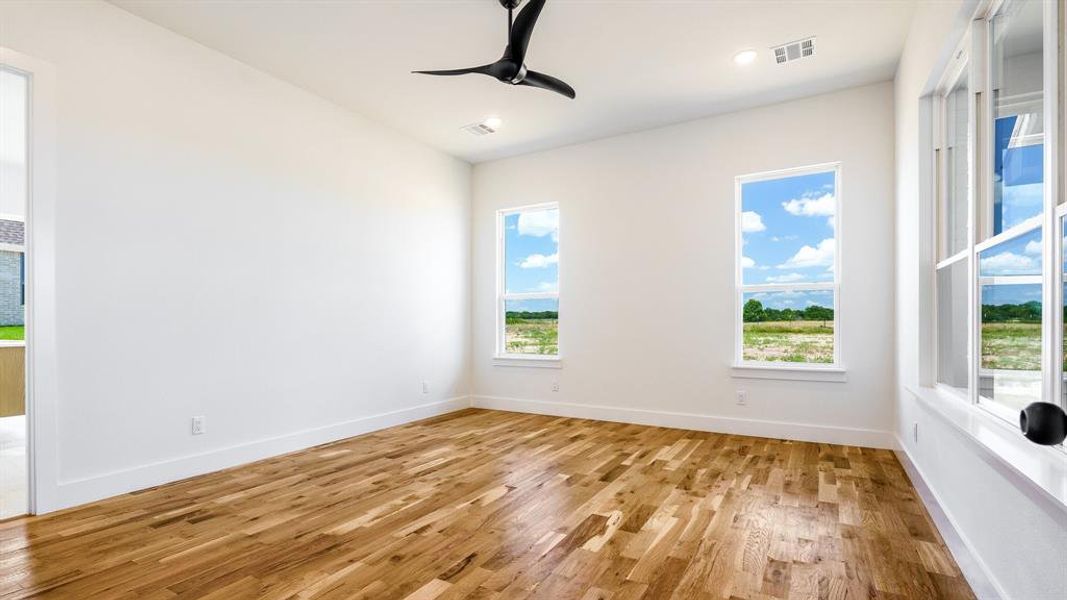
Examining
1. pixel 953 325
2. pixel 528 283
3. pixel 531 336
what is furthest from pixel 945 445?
pixel 528 283

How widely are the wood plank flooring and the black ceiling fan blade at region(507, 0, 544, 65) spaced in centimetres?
259

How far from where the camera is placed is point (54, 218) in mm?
2951

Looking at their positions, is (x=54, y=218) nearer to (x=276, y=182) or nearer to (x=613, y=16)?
(x=276, y=182)

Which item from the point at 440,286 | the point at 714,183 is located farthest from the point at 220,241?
the point at 714,183

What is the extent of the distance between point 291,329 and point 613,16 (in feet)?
10.9

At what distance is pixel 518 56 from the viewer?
3078 mm

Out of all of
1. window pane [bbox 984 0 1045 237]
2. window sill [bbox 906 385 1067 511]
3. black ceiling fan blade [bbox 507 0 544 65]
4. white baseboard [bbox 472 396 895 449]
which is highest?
black ceiling fan blade [bbox 507 0 544 65]

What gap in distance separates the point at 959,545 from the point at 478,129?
15.5 feet

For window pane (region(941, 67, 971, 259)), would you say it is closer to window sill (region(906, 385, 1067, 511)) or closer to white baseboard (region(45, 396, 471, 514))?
window sill (region(906, 385, 1067, 511))

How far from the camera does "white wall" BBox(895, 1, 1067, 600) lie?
152 centimetres

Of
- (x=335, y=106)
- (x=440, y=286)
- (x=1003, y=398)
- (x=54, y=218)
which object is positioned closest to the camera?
(x=1003, y=398)

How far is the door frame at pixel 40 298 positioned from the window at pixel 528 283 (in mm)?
4027

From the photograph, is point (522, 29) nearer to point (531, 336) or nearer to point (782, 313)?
point (782, 313)

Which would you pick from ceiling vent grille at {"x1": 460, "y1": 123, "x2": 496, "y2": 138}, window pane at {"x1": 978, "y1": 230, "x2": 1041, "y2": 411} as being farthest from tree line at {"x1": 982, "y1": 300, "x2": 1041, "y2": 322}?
ceiling vent grille at {"x1": 460, "y1": 123, "x2": 496, "y2": 138}
